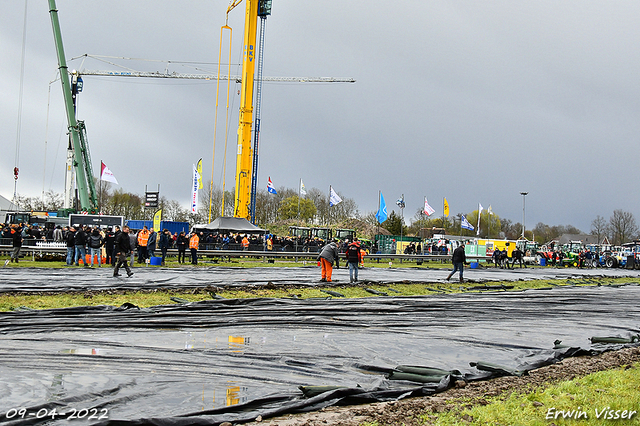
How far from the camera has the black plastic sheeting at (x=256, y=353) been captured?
5.12 metres

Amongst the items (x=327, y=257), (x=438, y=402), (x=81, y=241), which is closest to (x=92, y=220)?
(x=81, y=241)

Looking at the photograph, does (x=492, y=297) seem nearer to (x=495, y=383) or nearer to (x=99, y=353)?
(x=495, y=383)

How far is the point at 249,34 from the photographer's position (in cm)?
4106

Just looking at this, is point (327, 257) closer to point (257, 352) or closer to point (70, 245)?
point (257, 352)

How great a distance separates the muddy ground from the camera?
480cm

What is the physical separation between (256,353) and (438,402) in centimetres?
292

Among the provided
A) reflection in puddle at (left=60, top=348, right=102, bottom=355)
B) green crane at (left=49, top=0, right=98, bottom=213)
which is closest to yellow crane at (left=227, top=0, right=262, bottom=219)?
green crane at (left=49, top=0, right=98, bottom=213)

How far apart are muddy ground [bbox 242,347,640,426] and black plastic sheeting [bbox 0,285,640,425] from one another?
17 centimetres

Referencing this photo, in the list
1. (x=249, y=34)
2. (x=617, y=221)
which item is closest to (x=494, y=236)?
(x=617, y=221)

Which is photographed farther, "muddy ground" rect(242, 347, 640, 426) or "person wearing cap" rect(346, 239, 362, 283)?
"person wearing cap" rect(346, 239, 362, 283)

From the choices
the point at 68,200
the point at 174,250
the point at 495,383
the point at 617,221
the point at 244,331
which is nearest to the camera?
the point at 495,383

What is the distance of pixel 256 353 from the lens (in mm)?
7457

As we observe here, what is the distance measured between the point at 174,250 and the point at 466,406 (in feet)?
94.6

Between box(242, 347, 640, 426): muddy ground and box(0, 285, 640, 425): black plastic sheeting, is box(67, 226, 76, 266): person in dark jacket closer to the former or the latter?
box(0, 285, 640, 425): black plastic sheeting
